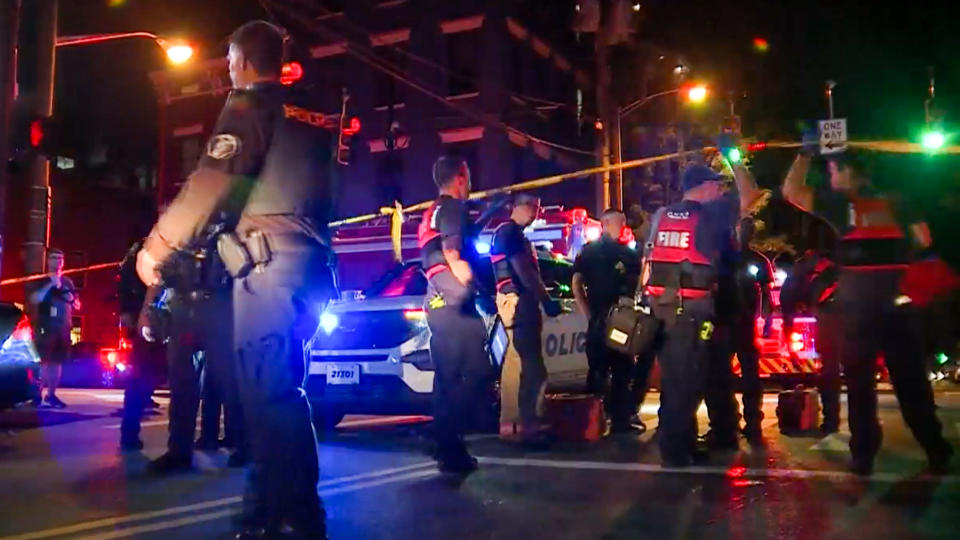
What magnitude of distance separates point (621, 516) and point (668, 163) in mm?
24818

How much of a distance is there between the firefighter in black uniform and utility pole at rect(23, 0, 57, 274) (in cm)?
640

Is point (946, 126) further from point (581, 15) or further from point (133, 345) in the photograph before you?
point (133, 345)

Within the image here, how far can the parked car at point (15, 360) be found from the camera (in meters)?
8.01

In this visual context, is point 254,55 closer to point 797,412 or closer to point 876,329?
point 876,329

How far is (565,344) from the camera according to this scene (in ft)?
30.8

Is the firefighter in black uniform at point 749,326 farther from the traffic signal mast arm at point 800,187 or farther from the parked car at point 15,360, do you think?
the parked car at point 15,360

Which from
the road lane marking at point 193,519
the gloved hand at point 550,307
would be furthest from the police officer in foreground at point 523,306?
the road lane marking at point 193,519

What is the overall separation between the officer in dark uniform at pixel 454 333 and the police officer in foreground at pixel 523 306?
1044 mm

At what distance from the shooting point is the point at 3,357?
8.00m

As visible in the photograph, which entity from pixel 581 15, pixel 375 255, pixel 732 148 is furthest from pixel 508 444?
pixel 375 255

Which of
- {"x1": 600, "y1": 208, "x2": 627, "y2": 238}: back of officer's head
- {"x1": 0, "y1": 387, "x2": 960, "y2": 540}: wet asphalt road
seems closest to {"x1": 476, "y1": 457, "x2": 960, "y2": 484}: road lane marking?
{"x1": 0, "y1": 387, "x2": 960, "y2": 540}: wet asphalt road

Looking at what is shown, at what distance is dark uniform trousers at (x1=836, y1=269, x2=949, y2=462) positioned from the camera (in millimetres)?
5797

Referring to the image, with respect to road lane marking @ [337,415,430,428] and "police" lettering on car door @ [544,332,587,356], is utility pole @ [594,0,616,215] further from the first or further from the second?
road lane marking @ [337,415,430,428]

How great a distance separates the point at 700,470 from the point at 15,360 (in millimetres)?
5509
